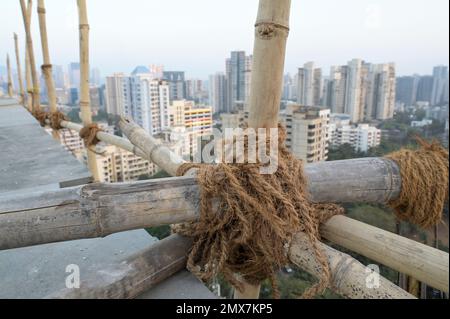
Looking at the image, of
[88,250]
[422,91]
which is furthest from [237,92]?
[88,250]

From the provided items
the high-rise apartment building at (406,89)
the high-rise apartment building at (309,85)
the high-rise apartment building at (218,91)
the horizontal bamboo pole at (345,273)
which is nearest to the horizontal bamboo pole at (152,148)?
the horizontal bamboo pole at (345,273)

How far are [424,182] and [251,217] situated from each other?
0.42m

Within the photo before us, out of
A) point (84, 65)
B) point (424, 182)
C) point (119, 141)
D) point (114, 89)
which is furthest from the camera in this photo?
point (114, 89)

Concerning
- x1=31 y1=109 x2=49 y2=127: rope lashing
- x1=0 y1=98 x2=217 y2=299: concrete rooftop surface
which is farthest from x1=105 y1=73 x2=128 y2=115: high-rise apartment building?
x1=0 y1=98 x2=217 y2=299: concrete rooftop surface

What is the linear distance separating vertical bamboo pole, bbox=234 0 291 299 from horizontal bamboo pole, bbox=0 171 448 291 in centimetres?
26

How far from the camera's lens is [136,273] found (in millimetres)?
620

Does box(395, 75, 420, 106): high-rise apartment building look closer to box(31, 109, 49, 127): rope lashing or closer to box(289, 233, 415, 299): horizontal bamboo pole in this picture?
box(31, 109, 49, 127): rope lashing

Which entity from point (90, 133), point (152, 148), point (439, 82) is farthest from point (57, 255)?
point (439, 82)

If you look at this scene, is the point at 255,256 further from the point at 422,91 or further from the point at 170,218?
the point at 422,91

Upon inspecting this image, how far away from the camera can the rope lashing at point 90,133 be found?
205 cm

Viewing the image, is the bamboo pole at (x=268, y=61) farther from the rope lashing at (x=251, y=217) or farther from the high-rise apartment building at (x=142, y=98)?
the high-rise apartment building at (x=142, y=98)

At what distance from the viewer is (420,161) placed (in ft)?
2.45

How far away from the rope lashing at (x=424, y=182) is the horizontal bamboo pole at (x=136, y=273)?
1.75 ft

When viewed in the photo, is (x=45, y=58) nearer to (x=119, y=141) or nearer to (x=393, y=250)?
(x=119, y=141)
